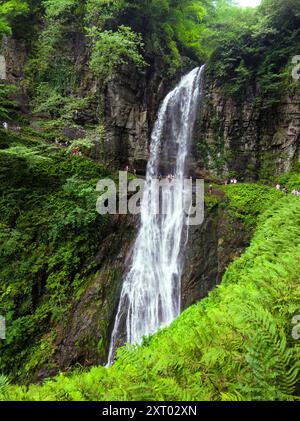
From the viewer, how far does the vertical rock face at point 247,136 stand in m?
12.6

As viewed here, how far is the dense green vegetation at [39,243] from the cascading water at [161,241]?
178 cm

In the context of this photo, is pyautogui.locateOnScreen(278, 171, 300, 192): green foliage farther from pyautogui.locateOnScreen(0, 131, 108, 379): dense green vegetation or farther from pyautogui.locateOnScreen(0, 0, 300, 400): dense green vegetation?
pyautogui.locateOnScreen(0, 131, 108, 379): dense green vegetation

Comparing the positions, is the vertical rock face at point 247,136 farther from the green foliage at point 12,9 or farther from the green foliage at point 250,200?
the green foliage at point 12,9

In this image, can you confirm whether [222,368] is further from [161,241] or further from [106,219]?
[161,241]

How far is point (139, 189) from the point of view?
490 inches

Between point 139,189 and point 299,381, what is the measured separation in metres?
11.0

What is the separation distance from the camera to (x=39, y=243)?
384 inches

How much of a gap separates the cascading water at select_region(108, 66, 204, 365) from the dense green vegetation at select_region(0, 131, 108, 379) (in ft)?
5.85

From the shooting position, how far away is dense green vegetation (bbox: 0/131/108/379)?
8.41m

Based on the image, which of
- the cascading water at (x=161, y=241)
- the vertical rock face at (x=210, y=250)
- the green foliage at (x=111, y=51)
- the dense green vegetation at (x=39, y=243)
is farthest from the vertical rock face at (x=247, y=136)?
the dense green vegetation at (x=39, y=243)

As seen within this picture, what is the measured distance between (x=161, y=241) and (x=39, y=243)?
4.55 metres

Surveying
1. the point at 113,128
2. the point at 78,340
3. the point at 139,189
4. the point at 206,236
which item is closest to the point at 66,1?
the point at 113,128

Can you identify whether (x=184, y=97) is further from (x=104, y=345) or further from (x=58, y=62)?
(x=104, y=345)

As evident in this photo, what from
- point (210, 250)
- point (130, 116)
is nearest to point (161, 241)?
point (210, 250)
